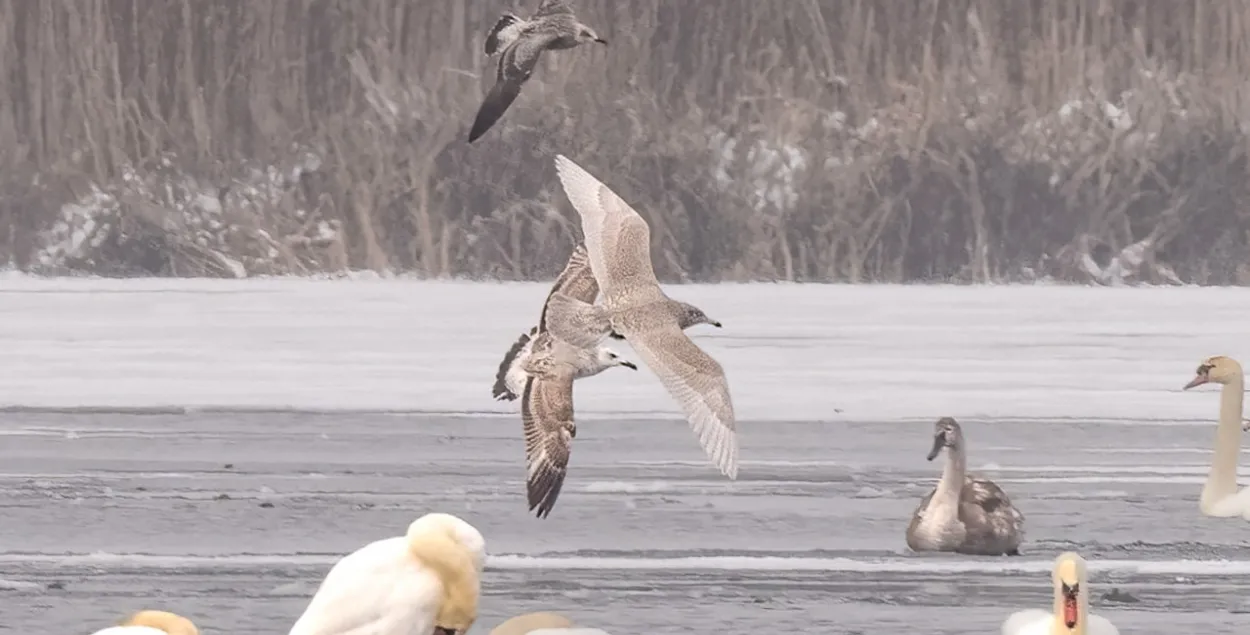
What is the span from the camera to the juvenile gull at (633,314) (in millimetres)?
5289

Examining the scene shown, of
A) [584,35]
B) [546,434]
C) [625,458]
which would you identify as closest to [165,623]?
[546,434]

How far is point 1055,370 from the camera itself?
904cm

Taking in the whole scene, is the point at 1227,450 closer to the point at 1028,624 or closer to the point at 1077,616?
the point at 1028,624

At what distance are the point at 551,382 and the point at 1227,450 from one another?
1.99 m

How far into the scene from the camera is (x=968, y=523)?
564 centimetres

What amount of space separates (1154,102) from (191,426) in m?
8.51

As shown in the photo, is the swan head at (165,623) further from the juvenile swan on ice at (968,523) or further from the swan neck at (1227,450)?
the swan neck at (1227,450)

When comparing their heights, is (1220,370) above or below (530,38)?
below

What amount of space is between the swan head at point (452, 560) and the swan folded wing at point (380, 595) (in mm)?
13

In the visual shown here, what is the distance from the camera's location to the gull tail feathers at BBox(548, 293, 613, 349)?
5.54 meters

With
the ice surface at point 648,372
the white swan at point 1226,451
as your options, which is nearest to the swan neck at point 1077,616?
the white swan at point 1226,451

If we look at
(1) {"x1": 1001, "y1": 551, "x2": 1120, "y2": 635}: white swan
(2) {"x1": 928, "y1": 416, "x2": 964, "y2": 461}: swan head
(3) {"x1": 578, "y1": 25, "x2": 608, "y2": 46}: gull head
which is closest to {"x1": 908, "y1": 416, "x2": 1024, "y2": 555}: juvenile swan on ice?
(2) {"x1": 928, "y1": 416, "x2": 964, "y2": 461}: swan head

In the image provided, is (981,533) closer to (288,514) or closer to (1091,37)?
(288,514)

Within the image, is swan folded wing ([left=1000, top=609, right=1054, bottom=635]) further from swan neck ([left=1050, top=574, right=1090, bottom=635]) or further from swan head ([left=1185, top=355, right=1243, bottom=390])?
swan head ([left=1185, top=355, right=1243, bottom=390])
